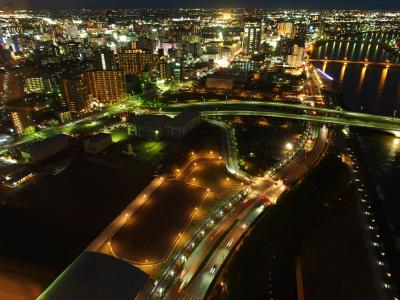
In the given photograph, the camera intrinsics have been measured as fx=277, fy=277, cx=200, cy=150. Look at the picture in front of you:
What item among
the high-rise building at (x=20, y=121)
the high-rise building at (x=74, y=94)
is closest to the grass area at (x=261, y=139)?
the high-rise building at (x=74, y=94)

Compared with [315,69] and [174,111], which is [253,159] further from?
[315,69]

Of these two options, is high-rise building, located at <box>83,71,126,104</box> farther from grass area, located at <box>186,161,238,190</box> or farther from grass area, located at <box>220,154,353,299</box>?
grass area, located at <box>220,154,353,299</box>

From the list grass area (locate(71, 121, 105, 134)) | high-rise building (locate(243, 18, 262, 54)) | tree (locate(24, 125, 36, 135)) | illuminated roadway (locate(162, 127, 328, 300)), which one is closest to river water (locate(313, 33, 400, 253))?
illuminated roadway (locate(162, 127, 328, 300))

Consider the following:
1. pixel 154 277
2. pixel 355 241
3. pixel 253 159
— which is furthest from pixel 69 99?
pixel 355 241

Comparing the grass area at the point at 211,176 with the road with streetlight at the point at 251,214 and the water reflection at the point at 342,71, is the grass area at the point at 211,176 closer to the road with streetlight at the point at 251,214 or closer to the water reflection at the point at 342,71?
the road with streetlight at the point at 251,214

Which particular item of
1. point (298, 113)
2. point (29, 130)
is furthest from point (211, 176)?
point (29, 130)

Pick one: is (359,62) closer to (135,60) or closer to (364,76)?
(364,76)
